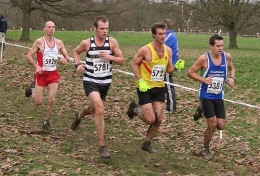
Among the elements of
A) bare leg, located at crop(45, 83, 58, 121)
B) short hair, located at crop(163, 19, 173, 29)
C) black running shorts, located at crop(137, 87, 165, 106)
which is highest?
short hair, located at crop(163, 19, 173, 29)

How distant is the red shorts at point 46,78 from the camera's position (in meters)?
9.55

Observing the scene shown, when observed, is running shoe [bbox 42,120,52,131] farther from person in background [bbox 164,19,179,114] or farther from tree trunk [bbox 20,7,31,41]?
tree trunk [bbox 20,7,31,41]

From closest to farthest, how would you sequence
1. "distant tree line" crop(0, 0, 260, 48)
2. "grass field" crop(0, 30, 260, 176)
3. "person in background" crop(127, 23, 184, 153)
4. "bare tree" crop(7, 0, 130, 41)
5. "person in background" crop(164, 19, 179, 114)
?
"grass field" crop(0, 30, 260, 176) < "person in background" crop(127, 23, 184, 153) < "person in background" crop(164, 19, 179, 114) < "bare tree" crop(7, 0, 130, 41) < "distant tree line" crop(0, 0, 260, 48)

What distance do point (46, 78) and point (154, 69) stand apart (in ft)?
8.71

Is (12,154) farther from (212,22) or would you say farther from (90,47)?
(212,22)

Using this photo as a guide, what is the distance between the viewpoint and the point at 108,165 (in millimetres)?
7270

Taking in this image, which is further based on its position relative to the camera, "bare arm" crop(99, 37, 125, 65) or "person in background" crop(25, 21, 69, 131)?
"person in background" crop(25, 21, 69, 131)

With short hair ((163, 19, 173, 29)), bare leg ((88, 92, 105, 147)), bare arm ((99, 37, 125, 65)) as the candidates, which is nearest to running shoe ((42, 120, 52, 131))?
bare leg ((88, 92, 105, 147))

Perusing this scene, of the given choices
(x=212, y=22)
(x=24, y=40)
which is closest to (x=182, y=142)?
(x=24, y=40)

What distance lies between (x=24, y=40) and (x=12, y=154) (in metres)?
28.6

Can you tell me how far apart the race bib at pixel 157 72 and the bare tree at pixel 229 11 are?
31.4 m

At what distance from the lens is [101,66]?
25.5ft

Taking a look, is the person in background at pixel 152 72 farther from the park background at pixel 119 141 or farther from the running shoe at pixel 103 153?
the running shoe at pixel 103 153

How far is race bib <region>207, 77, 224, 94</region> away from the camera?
26.8ft
